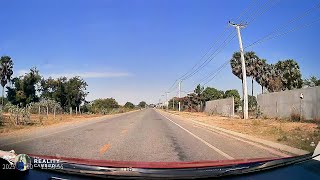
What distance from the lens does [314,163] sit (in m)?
4.66

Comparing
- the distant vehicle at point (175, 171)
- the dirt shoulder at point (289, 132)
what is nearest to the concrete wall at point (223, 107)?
the dirt shoulder at point (289, 132)

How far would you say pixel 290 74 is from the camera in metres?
53.3

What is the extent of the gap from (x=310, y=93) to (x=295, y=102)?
256cm

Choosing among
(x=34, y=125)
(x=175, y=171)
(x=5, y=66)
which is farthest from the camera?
(x=34, y=125)

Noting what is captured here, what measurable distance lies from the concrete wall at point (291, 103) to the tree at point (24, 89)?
19224mm

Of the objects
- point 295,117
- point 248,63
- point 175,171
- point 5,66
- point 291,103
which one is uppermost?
point 248,63

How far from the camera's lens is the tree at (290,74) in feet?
171

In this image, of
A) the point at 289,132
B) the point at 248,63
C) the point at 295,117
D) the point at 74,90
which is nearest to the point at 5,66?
the point at 289,132

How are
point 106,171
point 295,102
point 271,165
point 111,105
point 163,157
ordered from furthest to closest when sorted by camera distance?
point 111,105 < point 295,102 < point 163,157 < point 271,165 < point 106,171

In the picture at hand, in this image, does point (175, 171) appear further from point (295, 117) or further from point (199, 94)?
point (199, 94)

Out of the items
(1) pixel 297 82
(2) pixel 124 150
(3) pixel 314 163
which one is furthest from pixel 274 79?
(3) pixel 314 163

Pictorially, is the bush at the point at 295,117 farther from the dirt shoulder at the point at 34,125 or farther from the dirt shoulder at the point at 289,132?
the dirt shoulder at the point at 34,125

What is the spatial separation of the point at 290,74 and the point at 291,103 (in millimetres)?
25195

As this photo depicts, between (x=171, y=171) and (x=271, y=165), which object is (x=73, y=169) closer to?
(x=171, y=171)
